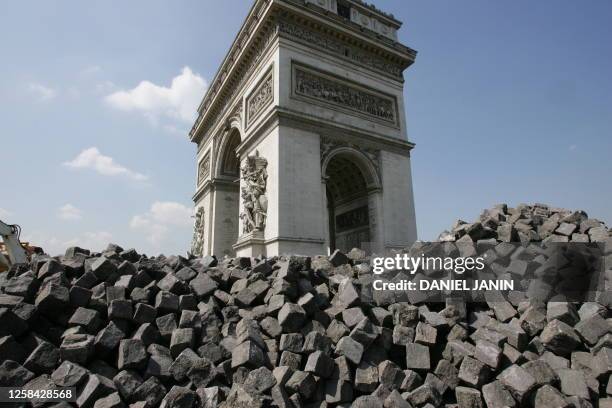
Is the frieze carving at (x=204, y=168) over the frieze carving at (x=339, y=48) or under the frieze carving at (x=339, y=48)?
under

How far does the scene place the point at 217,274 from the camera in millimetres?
5938

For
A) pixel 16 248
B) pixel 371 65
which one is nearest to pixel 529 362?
pixel 16 248

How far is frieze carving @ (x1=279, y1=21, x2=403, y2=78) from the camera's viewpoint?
538 inches

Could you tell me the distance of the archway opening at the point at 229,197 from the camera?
18359 millimetres

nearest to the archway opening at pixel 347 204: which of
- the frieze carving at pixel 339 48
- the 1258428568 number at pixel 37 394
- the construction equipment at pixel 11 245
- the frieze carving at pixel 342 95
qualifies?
the frieze carving at pixel 342 95

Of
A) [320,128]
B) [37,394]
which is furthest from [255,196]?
[37,394]

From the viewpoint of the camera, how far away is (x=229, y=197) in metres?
19.2

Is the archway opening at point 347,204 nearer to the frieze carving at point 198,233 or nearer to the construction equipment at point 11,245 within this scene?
the frieze carving at point 198,233

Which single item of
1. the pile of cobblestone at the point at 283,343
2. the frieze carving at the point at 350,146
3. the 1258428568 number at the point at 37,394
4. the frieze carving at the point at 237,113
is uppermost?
the frieze carving at the point at 237,113

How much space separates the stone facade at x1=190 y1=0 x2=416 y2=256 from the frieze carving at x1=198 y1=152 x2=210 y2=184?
436 cm

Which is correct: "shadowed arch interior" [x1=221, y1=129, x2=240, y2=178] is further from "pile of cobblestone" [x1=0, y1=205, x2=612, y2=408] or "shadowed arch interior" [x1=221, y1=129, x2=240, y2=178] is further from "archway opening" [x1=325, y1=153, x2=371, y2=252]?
"pile of cobblestone" [x1=0, y1=205, x2=612, y2=408]

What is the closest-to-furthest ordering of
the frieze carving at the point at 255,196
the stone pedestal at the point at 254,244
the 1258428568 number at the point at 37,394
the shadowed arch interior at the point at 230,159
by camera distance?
the 1258428568 number at the point at 37,394 < the stone pedestal at the point at 254,244 < the frieze carving at the point at 255,196 < the shadowed arch interior at the point at 230,159

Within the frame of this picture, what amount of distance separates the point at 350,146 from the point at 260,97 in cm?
418

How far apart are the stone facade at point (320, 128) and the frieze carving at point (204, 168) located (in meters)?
4.36
